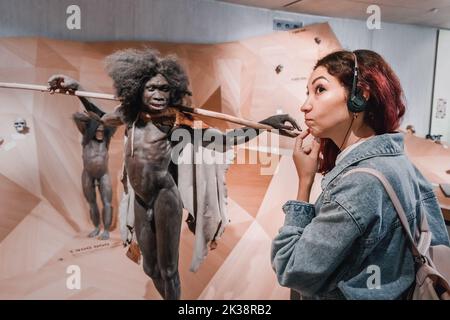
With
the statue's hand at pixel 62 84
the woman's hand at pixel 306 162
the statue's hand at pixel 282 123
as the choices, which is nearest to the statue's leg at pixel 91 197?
the statue's hand at pixel 62 84

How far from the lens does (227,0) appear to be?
219cm

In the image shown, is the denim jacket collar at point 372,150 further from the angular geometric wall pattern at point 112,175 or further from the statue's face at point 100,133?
the statue's face at point 100,133

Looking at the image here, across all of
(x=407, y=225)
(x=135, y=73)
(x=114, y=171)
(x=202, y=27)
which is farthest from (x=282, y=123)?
(x=407, y=225)

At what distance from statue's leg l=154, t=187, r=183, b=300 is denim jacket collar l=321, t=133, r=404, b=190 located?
3.97 ft

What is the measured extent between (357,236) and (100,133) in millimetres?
1507

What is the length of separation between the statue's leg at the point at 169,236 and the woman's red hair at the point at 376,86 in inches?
48.7

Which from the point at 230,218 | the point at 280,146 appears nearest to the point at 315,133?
the point at 280,146

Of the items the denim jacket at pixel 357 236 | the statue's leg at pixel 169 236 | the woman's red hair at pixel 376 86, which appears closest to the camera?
the denim jacket at pixel 357 236

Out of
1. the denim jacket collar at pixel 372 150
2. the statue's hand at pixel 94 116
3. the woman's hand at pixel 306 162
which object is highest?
the statue's hand at pixel 94 116

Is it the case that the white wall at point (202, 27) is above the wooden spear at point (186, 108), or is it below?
above

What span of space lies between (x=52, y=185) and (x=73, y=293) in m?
0.60

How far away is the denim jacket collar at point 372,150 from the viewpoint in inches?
42.4

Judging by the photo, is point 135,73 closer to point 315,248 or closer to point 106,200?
point 106,200

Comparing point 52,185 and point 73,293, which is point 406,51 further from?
point 73,293
